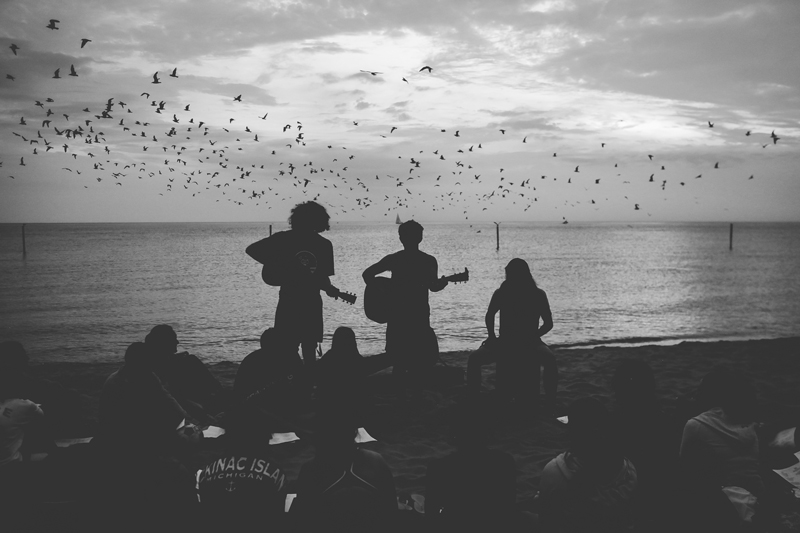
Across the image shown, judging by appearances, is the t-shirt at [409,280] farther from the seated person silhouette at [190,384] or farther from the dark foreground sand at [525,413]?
the seated person silhouette at [190,384]

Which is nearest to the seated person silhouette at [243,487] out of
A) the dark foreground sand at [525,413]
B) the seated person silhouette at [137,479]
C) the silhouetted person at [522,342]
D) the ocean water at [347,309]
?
the seated person silhouette at [137,479]

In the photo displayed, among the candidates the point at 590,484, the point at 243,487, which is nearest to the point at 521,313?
the point at 590,484

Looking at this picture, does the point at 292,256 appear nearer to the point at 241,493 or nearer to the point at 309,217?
the point at 309,217

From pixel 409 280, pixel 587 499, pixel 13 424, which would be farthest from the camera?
pixel 409 280

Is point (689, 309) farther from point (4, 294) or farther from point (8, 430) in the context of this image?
point (4, 294)

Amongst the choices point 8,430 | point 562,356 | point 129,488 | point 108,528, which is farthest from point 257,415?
point 562,356

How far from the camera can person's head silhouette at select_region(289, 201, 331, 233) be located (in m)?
7.00

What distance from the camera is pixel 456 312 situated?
22.1m

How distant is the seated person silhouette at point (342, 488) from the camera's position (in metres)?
3.08

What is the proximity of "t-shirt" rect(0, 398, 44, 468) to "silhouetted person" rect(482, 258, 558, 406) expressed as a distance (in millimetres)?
5038

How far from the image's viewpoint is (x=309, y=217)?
7.02m

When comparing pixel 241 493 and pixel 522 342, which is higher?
pixel 241 493

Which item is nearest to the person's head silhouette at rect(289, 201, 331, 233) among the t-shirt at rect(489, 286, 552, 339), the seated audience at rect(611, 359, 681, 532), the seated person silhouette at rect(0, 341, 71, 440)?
the t-shirt at rect(489, 286, 552, 339)

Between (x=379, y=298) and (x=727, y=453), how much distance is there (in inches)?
178
